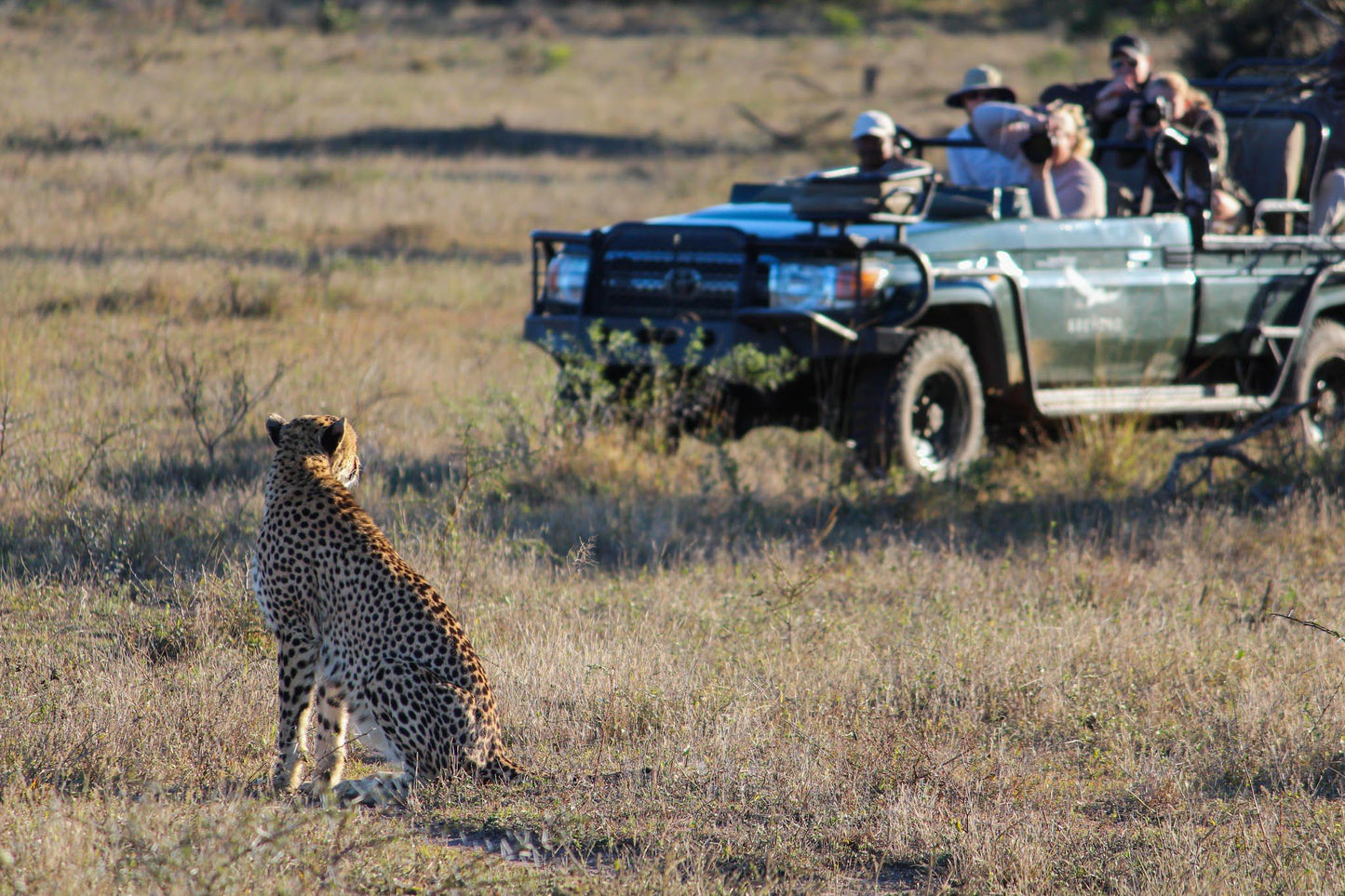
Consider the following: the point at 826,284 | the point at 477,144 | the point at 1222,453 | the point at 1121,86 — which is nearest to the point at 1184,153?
the point at 1121,86

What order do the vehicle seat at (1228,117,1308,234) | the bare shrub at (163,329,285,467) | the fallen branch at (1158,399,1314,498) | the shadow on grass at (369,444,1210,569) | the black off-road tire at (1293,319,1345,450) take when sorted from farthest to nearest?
A: the vehicle seat at (1228,117,1308,234)
the black off-road tire at (1293,319,1345,450)
the bare shrub at (163,329,285,467)
the fallen branch at (1158,399,1314,498)
the shadow on grass at (369,444,1210,569)

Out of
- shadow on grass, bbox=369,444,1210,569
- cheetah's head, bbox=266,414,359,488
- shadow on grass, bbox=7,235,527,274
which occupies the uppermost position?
shadow on grass, bbox=7,235,527,274

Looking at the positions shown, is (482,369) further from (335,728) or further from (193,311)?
(335,728)

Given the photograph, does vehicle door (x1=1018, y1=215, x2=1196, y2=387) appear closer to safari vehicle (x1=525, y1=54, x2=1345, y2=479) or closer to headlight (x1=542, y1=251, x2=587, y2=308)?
safari vehicle (x1=525, y1=54, x2=1345, y2=479)

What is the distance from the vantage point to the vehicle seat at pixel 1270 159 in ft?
31.7

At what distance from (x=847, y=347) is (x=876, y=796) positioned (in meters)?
3.54

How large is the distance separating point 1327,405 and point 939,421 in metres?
2.91

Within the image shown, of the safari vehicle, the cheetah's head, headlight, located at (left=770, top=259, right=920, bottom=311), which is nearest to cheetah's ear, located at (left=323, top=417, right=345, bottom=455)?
the cheetah's head

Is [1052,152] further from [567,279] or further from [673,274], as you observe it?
[567,279]

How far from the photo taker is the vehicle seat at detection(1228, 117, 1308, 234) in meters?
9.65

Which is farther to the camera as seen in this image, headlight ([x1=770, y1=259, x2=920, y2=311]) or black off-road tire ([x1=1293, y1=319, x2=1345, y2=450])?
black off-road tire ([x1=1293, y1=319, x2=1345, y2=450])

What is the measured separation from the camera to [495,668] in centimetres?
535

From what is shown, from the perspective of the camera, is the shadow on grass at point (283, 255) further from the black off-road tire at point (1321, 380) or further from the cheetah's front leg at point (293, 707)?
the cheetah's front leg at point (293, 707)

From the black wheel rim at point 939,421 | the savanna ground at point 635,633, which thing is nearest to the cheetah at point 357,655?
the savanna ground at point 635,633
